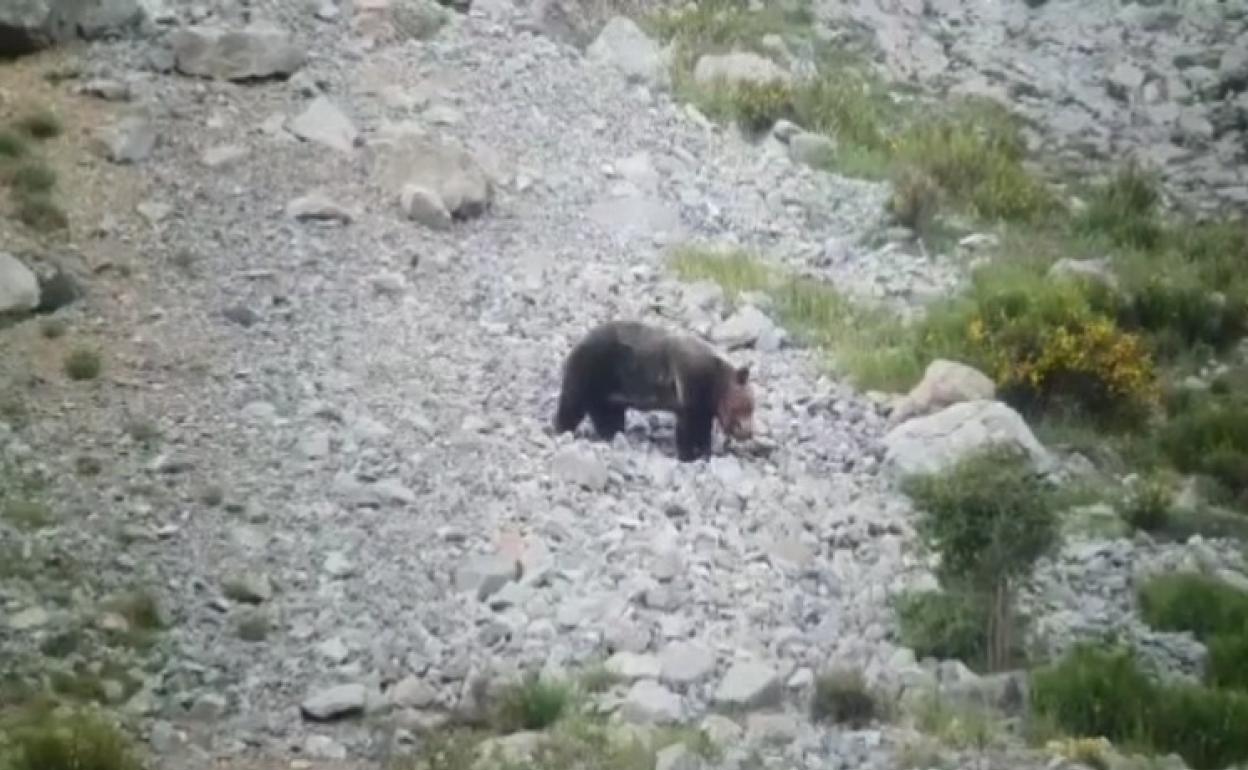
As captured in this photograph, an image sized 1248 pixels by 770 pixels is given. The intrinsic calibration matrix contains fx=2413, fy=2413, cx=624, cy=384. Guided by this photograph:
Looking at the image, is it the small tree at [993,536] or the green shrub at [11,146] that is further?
the green shrub at [11,146]

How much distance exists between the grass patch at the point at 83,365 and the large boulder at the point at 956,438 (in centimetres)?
310

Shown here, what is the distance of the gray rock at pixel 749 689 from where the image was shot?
7641 mm

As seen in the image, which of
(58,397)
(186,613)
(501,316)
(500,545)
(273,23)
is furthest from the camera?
(273,23)

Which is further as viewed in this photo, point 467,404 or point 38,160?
point 38,160

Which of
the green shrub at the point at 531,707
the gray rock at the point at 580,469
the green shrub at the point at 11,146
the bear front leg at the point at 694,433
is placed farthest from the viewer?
the green shrub at the point at 11,146

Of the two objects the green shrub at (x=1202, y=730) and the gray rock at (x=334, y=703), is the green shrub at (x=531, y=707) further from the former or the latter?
the green shrub at (x=1202, y=730)

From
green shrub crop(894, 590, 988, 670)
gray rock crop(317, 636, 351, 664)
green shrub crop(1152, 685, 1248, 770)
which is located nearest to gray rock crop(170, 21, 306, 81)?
gray rock crop(317, 636, 351, 664)

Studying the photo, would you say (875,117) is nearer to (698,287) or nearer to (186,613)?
(698,287)

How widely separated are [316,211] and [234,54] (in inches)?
58.8

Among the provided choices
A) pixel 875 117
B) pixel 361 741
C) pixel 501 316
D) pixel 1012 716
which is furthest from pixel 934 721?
pixel 875 117

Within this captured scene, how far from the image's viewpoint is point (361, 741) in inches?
294

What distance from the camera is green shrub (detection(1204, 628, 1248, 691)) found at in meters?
8.01

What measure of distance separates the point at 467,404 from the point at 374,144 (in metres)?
2.33

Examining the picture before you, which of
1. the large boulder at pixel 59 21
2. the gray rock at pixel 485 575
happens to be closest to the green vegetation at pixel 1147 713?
the gray rock at pixel 485 575
